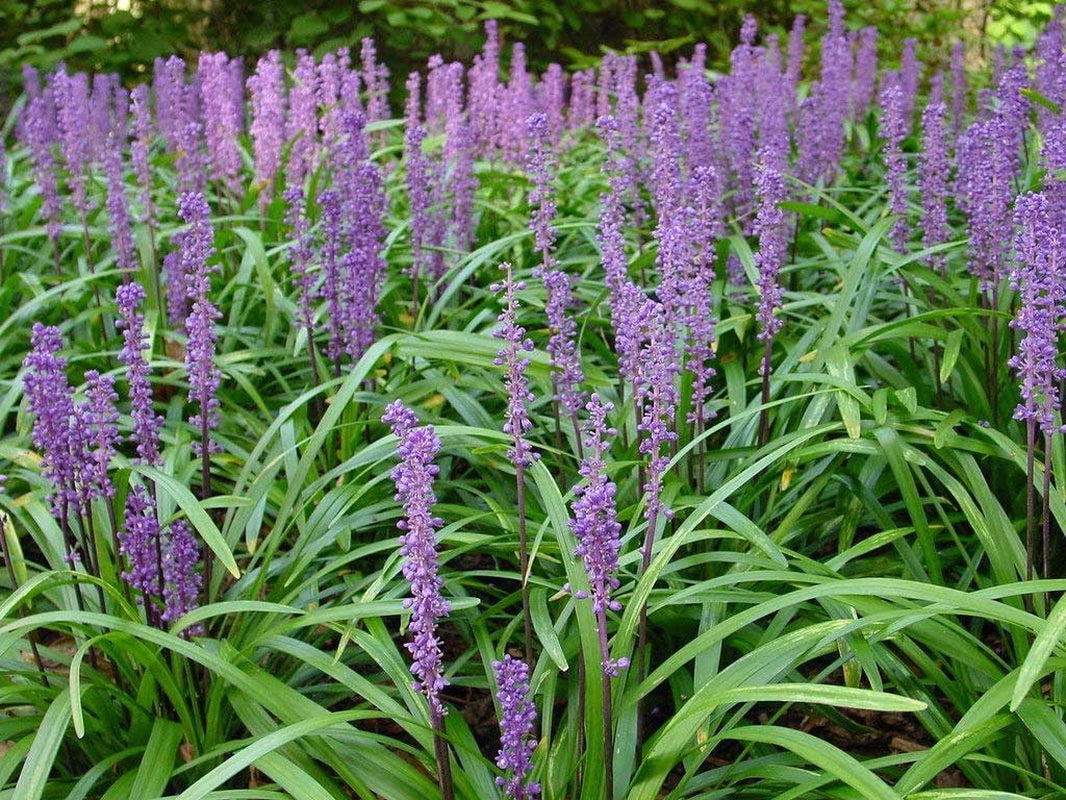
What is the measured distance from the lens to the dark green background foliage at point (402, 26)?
12.9 m

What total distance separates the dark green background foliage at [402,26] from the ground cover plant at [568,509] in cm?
716

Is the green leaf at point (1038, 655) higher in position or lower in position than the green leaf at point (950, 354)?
lower

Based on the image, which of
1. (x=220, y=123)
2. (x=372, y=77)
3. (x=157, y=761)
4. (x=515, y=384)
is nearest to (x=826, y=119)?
(x=372, y=77)

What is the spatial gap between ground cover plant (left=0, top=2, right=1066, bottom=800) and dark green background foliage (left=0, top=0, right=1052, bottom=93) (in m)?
7.16

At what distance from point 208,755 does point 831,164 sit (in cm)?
489

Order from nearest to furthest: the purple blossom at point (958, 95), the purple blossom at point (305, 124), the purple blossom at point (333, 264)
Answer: the purple blossom at point (333, 264), the purple blossom at point (305, 124), the purple blossom at point (958, 95)

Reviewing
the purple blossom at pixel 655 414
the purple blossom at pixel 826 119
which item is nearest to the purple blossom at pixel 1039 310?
the purple blossom at pixel 655 414

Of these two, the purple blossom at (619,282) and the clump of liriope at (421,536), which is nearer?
the clump of liriope at (421,536)

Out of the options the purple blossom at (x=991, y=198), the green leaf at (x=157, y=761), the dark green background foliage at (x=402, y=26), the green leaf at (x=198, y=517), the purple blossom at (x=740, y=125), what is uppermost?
the dark green background foliage at (x=402, y=26)

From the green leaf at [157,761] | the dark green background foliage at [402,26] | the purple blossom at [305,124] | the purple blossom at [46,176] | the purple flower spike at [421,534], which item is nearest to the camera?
the purple flower spike at [421,534]

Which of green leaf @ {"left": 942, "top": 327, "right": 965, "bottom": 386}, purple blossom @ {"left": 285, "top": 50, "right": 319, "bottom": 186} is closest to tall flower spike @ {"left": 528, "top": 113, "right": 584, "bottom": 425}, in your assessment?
green leaf @ {"left": 942, "top": 327, "right": 965, "bottom": 386}

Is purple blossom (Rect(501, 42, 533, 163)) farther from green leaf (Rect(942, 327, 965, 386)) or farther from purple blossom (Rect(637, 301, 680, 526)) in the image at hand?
purple blossom (Rect(637, 301, 680, 526))

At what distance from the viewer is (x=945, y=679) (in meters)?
3.29

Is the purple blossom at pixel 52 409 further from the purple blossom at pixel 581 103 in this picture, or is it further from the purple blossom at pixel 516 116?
the purple blossom at pixel 581 103
